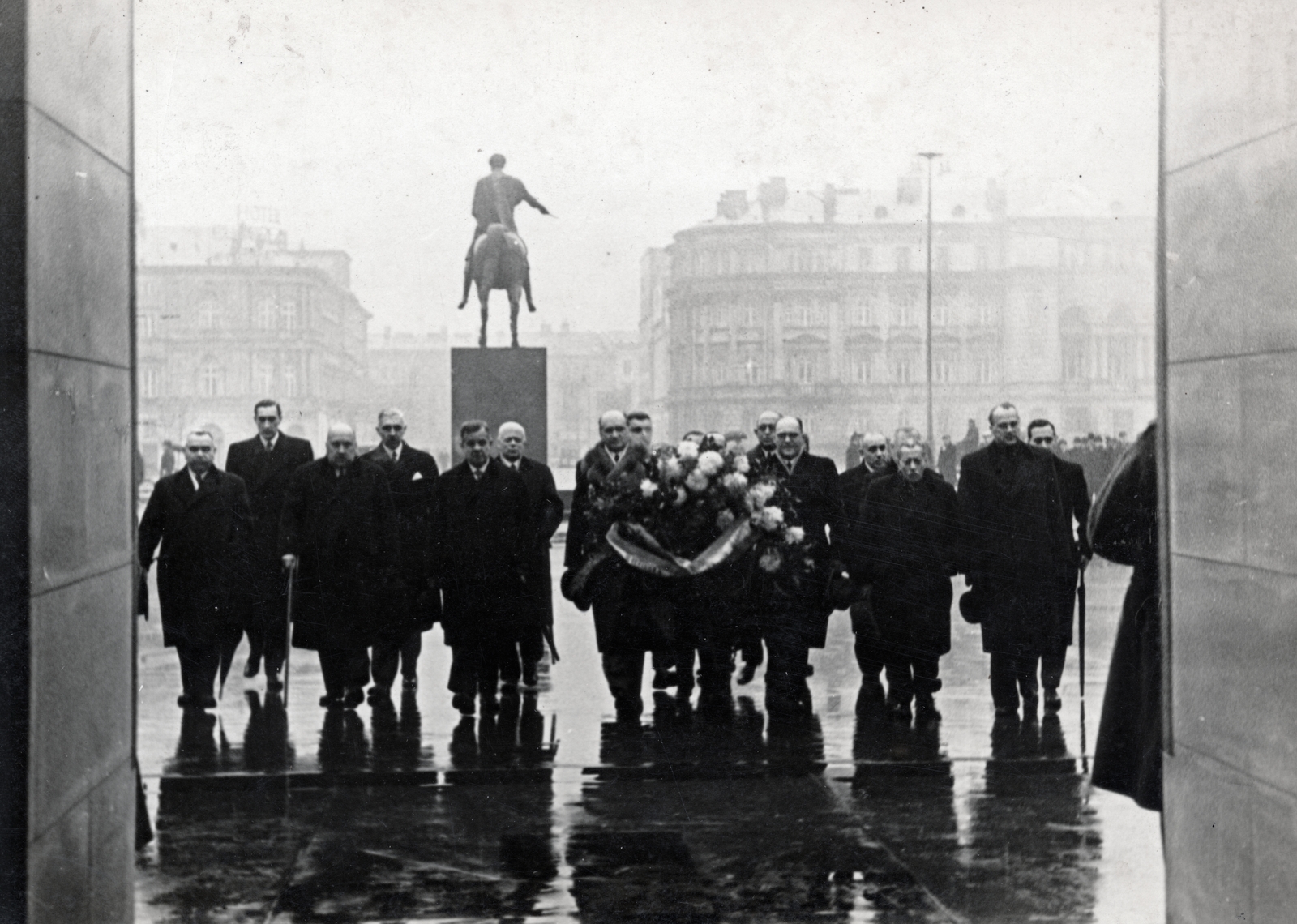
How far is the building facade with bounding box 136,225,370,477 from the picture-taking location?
157ft

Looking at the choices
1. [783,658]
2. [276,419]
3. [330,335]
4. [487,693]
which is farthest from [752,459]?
[330,335]

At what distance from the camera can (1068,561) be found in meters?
9.84

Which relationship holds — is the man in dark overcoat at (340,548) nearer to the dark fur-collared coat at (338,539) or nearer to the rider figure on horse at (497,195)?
the dark fur-collared coat at (338,539)

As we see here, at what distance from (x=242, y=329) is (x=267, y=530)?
40000mm

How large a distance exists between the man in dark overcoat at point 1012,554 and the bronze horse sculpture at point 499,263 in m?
7.25

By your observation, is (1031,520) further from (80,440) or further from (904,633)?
(80,440)

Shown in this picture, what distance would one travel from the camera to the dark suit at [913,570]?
984 cm

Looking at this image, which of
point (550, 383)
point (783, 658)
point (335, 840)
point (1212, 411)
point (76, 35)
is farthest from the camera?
point (550, 383)

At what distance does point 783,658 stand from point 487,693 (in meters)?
1.69

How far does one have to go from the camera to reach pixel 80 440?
445 centimetres

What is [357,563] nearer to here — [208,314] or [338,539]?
[338,539]

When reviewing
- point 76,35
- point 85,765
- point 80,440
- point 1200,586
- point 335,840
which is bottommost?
point 335,840

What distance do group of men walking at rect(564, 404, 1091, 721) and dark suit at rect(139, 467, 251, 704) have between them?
199cm

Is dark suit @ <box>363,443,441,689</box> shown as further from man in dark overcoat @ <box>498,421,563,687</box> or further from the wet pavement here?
man in dark overcoat @ <box>498,421,563,687</box>
